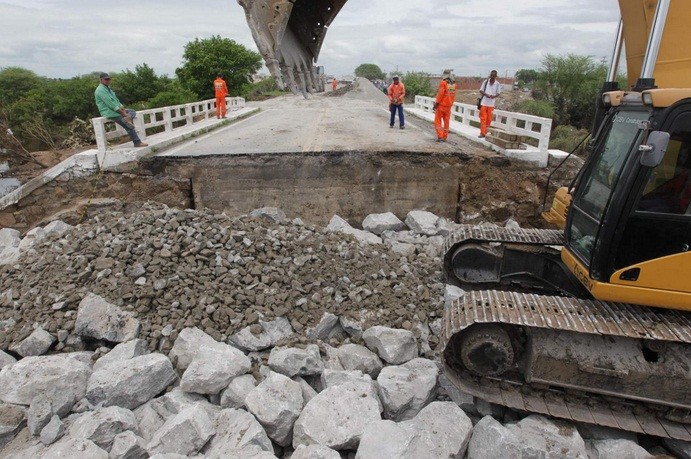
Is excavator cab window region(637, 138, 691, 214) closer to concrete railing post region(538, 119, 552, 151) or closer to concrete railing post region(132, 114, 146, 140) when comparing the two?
concrete railing post region(538, 119, 552, 151)

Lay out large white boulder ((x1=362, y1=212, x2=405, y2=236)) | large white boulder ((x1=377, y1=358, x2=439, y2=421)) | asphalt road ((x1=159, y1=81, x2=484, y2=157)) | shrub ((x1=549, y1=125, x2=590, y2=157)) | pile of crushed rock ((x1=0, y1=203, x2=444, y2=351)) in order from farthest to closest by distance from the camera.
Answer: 1. shrub ((x1=549, y1=125, x2=590, y2=157))
2. asphalt road ((x1=159, y1=81, x2=484, y2=157))
3. large white boulder ((x1=362, y1=212, x2=405, y2=236))
4. pile of crushed rock ((x1=0, y1=203, x2=444, y2=351))
5. large white boulder ((x1=377, y1=358, x2=439, y2=421))

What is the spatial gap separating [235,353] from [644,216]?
3.54 metres

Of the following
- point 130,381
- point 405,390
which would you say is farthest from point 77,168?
point 405,390

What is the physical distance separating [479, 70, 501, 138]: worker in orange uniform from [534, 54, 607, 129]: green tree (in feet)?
63.4

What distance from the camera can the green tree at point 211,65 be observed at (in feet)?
118

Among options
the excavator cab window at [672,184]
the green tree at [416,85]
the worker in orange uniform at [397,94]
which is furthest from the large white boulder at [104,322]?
the green tree at [416,85]

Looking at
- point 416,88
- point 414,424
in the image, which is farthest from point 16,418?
point 416,88

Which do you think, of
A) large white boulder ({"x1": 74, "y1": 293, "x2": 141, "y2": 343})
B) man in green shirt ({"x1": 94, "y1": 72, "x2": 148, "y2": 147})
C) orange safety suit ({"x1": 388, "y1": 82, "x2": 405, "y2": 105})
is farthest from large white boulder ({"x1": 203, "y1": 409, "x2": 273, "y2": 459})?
orange safety suit ({"x1": 388, "y1": 82, "x2": 405, "y2": 105})

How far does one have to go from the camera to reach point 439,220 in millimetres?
7891

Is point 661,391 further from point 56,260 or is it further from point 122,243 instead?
point 56,260

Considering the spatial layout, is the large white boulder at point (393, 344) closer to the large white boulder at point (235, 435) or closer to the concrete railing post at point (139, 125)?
the large white boulder at point (235, 435)

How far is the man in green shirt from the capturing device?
7672 mm

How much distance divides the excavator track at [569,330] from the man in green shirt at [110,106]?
7116 millimetres

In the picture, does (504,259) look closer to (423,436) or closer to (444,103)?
(423,436)
